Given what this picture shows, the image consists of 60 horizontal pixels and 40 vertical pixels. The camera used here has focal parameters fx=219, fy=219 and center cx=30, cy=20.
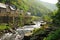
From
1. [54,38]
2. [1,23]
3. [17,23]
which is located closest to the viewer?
[54,38]

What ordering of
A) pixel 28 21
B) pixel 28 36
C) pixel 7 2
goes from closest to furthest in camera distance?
pixel 28 36
pixel 28 21
pixel 7 2

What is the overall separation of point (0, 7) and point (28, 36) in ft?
129

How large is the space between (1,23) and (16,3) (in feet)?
99.1

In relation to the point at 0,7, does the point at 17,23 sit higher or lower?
lower

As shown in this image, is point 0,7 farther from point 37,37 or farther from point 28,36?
point 37,37

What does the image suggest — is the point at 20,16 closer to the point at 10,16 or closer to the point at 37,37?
the point at 10,16

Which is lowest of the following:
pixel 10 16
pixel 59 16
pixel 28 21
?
pixel 28 21

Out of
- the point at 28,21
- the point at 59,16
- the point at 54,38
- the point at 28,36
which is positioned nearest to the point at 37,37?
the point at 28,36

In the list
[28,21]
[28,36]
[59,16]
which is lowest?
[28,21]

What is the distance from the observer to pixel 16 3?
9138 centimetres

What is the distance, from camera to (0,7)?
7175 cm

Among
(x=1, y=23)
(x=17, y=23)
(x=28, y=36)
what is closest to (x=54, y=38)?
(x=28, y=36)

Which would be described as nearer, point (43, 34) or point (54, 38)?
point (54, 38)

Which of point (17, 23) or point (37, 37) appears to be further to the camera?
point (17, 23)
